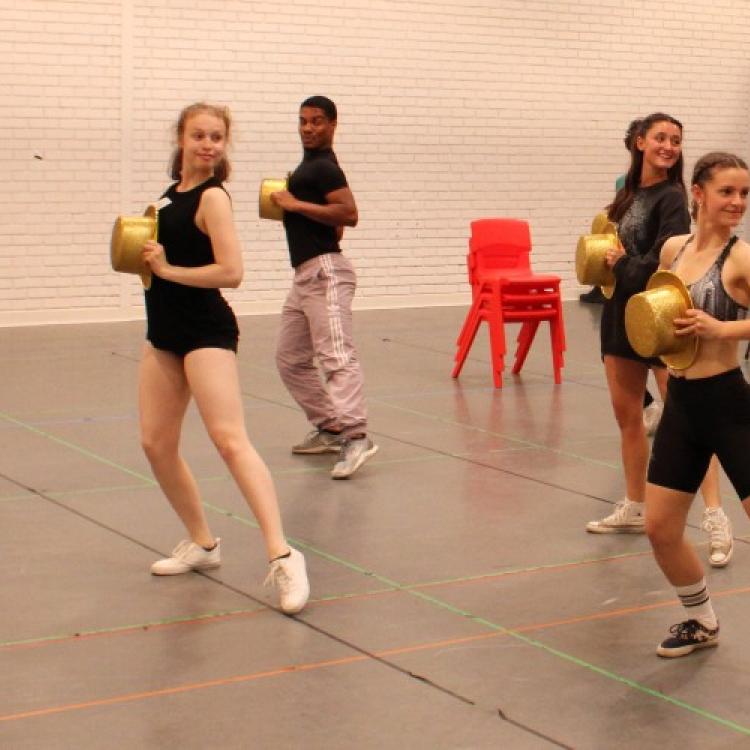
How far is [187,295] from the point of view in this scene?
5082 mm

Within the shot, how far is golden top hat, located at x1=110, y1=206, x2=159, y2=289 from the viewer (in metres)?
5.05

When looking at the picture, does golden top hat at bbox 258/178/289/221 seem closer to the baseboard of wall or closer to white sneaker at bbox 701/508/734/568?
white sneaker at bbox 701/508/734/568

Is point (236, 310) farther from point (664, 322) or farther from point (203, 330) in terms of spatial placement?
point (664, 322)

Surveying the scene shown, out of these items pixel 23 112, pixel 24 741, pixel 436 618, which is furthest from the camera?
pixel 23 112

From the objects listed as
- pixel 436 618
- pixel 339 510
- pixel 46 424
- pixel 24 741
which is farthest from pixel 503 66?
pixel 24 741

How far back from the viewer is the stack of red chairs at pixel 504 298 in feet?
33.8

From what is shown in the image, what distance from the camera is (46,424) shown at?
325 inches

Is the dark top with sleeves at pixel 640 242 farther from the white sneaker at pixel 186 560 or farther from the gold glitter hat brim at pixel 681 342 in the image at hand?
the white sneaker at pixel 186 560

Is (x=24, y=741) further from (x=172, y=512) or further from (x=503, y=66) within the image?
(x=503, y=66)

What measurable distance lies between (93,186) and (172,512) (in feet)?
23.1

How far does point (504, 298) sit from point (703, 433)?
6.10 metres

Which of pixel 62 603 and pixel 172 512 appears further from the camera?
pixel 172 512

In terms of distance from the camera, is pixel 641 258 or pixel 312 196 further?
pixel 312 196

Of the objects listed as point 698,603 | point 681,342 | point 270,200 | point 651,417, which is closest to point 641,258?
point 681,342
